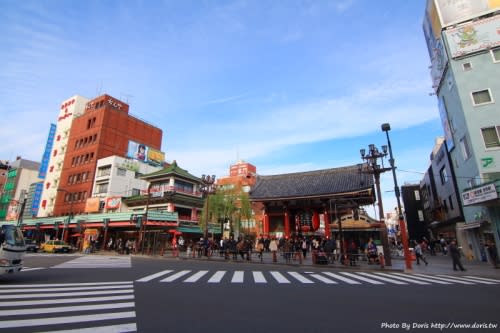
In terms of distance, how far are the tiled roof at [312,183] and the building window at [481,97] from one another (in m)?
10.3

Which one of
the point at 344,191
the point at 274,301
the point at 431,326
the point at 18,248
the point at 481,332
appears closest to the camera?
the point at 481,332

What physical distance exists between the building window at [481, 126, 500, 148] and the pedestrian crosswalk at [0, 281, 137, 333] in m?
26.4

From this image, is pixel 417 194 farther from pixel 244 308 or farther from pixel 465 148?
pixel 244 308

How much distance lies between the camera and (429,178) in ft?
136

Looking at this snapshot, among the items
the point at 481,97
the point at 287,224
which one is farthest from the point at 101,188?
the point at 481,97

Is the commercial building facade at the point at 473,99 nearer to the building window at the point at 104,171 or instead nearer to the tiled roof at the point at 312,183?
the tiled roof at the point at 312,183

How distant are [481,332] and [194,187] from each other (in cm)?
4164

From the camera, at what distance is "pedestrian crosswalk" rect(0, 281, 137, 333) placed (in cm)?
488

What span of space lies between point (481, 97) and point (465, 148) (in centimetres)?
435

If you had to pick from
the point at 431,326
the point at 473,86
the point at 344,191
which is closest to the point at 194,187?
the point at 344,191

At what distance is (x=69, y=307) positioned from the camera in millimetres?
6223

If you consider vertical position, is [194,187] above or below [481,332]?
above

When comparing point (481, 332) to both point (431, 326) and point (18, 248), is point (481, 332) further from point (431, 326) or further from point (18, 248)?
point (18, 248)

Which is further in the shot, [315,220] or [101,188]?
[101,188]
